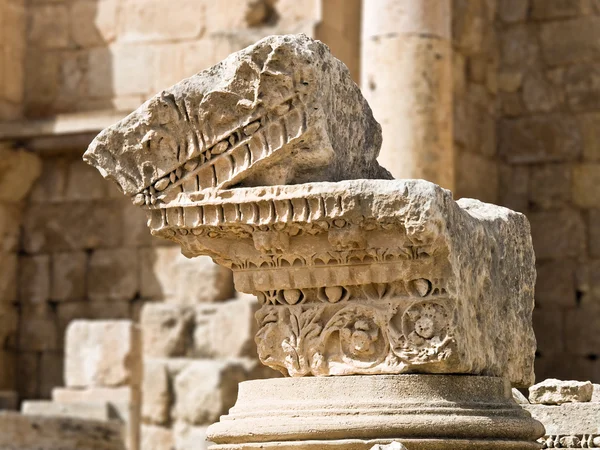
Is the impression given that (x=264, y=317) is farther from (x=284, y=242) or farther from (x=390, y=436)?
(x=390, y=436)

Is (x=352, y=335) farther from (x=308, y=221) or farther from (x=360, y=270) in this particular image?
(x=308, y=221)

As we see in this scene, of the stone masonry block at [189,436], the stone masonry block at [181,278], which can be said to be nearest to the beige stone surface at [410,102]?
the stone masonry block at [181,278]

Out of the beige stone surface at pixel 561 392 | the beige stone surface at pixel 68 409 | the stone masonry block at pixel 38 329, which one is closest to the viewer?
the beige stone surface at pixel 561 392

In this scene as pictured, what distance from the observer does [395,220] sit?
5.03 m

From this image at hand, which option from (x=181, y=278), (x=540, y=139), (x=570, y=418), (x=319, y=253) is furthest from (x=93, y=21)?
(x=319, y=253)

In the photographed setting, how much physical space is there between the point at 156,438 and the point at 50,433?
1.13m

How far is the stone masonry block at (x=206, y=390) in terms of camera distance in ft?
36.1

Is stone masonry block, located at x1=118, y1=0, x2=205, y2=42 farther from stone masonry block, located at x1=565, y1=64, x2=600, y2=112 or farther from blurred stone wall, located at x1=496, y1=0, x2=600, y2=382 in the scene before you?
stone masonry block, located at x1=565, y1=64, x2=600, y2=112

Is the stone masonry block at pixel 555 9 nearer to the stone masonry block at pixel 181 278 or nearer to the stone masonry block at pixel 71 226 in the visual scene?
the stone masonry block at pixel 181 278

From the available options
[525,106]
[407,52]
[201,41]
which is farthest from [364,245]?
[525,106]

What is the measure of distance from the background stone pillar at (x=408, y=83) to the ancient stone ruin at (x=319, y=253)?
5.53 metres

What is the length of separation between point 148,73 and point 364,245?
7.90m

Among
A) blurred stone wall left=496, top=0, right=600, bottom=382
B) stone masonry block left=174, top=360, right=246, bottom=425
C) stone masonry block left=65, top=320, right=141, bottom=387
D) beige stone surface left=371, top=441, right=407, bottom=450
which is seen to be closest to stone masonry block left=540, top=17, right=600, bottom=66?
blurred stone wall left=496, top=0, right=600, bottom=382

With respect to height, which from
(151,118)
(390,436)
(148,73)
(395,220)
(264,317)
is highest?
(148,73)
